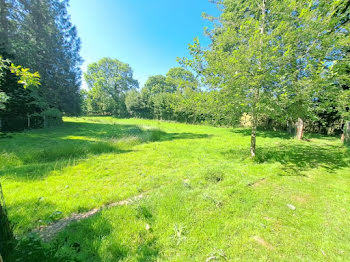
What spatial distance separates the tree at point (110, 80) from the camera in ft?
129

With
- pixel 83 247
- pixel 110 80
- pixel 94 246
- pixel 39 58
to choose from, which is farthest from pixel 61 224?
pixel 110 80

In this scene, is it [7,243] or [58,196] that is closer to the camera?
[7,243]

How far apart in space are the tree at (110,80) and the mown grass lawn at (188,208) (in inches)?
1480

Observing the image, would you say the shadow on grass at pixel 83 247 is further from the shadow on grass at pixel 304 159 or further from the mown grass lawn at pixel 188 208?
the shadow on grass at pixel 304 159

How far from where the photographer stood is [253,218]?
2596 millimetres

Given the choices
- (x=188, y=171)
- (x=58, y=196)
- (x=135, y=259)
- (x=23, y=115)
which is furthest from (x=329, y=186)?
(x=23, y=115)

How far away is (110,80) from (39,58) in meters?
28.8

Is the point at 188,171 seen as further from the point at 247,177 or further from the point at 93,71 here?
the point at 93,71

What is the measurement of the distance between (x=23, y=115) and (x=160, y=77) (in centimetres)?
3811

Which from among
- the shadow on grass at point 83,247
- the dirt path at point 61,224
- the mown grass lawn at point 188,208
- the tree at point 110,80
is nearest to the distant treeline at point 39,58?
the mown grass lawn at point 188,208

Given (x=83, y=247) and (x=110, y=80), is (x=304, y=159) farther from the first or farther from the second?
(x=110, y=80)

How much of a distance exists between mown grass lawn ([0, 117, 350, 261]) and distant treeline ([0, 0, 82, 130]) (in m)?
7.11

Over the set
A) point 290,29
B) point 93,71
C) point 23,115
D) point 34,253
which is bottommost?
point 34,253

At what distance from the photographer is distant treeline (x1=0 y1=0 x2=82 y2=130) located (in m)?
10.9
